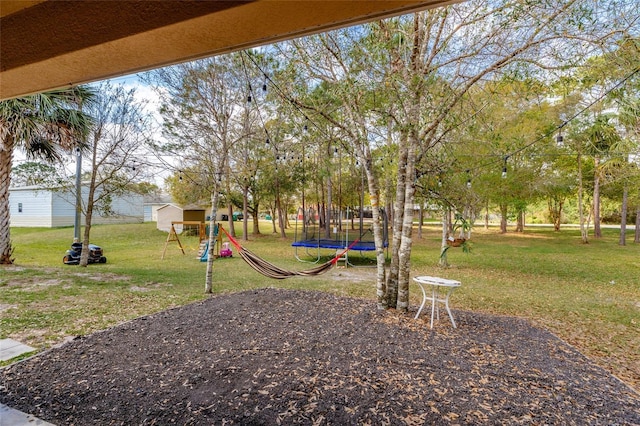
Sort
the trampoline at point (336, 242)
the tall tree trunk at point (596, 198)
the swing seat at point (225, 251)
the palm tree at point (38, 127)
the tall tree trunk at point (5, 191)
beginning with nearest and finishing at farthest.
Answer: the palm tree at point (38, 127) < the tall tree trunk at point (5, 191) < the trampoline at point (336, 242) < the swing seat at point (225, 251) < the tall tree trunk at point (596, 198)

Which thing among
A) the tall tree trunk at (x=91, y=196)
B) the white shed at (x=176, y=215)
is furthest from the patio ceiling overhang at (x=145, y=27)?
the white shed at (x=176, y=215)

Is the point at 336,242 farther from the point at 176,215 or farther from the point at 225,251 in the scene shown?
the point at 176,215

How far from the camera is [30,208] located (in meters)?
14.1

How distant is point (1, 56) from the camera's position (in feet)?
4.71

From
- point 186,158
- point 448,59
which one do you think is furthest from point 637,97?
point 186,158

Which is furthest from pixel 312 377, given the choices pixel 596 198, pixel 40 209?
pixel 40 209

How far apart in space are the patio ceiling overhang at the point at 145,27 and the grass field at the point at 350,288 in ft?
8.21

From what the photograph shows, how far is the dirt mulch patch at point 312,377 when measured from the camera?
1766 mm

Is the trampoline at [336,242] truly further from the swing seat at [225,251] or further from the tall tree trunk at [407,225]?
the tall tree trunk at [407,225]

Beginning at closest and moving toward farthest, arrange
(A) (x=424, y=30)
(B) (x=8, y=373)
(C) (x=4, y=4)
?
(C) (x=4, y=4) → (B) (x=8, y=373) → (A) (x=424, y=30)

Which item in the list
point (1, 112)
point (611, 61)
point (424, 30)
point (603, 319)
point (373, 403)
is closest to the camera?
point (373, 403)

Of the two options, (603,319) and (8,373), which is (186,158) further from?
(603,319)

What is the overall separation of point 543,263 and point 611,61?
668 centimetres

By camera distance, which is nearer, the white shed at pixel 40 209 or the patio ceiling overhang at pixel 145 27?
the patio ceiling overhang at pixel 145 27
